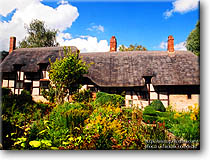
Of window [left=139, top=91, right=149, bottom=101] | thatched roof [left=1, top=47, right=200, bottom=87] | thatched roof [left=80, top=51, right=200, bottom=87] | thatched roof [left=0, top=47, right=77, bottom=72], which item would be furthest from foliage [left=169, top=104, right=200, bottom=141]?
thatched roof [left=0, top=47, right=77, bottom=72]

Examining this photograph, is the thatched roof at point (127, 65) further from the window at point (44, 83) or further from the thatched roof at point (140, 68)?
the window at point (44, 83)

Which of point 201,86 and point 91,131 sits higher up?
point 201,86

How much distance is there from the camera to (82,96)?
9.48 meters

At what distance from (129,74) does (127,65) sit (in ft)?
3.08

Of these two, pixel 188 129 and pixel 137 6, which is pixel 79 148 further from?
pixel 137 6

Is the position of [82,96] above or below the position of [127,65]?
below

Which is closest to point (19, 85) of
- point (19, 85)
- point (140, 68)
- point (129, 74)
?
point (19, 85)

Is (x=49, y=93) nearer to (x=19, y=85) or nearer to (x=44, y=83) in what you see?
(x=44, y=83)

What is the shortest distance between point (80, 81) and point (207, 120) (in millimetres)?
7687

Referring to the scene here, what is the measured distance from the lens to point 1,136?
3.60m

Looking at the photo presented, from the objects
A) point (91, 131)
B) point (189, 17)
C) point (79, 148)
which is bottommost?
point (79, 148)

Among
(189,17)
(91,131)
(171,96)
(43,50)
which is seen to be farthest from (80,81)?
(189,17)

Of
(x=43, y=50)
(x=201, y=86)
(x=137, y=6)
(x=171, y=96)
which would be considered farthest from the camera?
(x=43, y=50)

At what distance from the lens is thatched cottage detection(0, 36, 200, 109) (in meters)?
9.09
